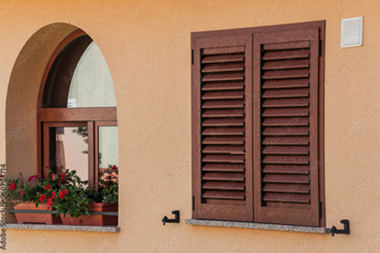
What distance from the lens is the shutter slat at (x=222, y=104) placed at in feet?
19.3

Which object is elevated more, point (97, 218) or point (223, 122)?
point (223, 122)

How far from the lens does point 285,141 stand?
18.6ft

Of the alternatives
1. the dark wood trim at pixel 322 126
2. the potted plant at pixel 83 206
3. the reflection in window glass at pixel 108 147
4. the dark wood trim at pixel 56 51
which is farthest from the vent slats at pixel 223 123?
the dark wood trim at pixel 56 51

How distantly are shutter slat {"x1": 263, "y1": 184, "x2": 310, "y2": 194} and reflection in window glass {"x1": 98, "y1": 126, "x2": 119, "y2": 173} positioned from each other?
2.06 meters

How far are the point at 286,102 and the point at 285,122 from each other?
189mm

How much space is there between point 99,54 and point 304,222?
320cm

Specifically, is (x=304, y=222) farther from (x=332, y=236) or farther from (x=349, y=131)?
(x=349, y=131)

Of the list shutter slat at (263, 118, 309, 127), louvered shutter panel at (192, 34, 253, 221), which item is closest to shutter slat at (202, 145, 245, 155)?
louvered shutter panel at (192, 34, 253, 221)

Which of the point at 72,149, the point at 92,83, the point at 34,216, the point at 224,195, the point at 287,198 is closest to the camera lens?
the point at 287,198

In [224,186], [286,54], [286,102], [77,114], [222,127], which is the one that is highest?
[286,54]

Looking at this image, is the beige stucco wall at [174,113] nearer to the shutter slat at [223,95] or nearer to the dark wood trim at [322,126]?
the dark wood trim at [322,126]

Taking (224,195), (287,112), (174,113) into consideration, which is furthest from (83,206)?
(287,112)

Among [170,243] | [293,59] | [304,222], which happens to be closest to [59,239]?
[170,243]

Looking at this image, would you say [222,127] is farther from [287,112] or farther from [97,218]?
[97,218]
